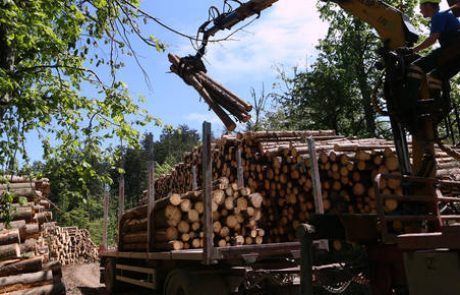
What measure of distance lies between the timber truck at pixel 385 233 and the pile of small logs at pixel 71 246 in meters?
19.0

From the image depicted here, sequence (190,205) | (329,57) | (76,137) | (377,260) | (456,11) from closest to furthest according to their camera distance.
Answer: (377,260) → (456,11) → (190,205) → (76,137) → (329,57)

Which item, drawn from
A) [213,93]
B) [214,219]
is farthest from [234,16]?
[214,219]

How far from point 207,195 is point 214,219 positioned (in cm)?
142

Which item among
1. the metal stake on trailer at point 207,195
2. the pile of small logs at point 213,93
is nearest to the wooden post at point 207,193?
the metal stake on trailer at point 207,195

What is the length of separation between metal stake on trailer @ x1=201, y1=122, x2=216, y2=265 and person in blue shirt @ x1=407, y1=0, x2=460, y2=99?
7.82 feet

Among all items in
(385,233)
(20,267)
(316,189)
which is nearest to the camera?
(385,233)

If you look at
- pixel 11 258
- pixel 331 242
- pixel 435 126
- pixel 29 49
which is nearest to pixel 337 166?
pixel 331 242

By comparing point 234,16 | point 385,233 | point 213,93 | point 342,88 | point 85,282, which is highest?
point 342,88

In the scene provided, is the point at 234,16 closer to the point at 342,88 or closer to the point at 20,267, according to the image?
the point at 20,267

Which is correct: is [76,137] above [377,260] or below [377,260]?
above

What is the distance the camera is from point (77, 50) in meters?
6.87

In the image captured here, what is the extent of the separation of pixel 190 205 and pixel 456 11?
4.32 m

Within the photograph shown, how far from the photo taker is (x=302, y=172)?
26.0ft

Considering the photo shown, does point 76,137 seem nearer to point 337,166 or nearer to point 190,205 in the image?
point 190,205
